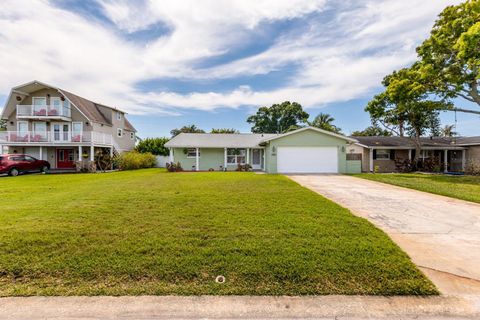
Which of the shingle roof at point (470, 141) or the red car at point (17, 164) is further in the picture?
the shingle roof at point (470, 141)

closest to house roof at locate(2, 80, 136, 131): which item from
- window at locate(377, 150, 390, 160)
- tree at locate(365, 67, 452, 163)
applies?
tree at locate(365, 67, 452, 163)

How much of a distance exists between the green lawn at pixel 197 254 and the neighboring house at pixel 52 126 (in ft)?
59.3

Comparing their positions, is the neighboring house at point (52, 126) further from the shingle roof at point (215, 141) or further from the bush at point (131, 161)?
the shingle roof at point (215, 141)

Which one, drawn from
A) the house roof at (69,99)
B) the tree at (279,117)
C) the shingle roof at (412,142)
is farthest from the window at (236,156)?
the tree at (279,117)

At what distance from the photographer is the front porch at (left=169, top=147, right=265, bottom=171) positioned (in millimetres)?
22859

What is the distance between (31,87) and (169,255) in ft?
85.1

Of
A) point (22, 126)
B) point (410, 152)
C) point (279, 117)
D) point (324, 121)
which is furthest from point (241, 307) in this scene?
point (279, 117)

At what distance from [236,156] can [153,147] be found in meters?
11.7

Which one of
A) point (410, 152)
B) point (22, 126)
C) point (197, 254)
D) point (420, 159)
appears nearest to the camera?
point (197, 254)

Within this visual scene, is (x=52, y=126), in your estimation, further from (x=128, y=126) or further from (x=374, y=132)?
(x=374, y=132)

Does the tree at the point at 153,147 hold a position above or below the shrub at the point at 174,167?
above

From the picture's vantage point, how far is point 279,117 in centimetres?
4988

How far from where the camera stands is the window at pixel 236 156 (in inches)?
919

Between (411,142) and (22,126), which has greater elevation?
(22,126)
